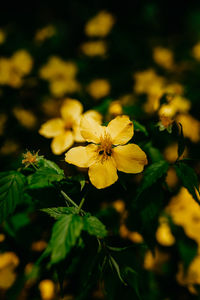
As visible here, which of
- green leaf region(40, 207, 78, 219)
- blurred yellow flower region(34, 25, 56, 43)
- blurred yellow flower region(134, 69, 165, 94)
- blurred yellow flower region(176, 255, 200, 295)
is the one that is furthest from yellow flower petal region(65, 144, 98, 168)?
blurred yellow flower region(34, 25, 56, 43)

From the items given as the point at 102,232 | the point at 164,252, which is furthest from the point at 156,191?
the point at 164,252

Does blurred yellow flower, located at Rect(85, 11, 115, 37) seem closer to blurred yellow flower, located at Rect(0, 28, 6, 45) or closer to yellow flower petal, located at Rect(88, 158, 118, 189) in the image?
blurred yellow flower, located at Rect(0, 28, 6, 45)

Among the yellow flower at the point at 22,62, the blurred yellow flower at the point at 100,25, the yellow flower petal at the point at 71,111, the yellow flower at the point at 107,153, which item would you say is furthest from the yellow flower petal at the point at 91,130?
the blurred yellow flower at the point at 100,25

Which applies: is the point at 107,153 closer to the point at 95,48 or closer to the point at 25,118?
the point at 25,118

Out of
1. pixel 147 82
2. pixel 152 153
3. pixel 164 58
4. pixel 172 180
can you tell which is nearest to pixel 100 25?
pixel 164 58

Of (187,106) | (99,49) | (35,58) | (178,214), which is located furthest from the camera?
(99,49)

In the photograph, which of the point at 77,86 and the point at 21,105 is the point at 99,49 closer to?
the point at 77,86
